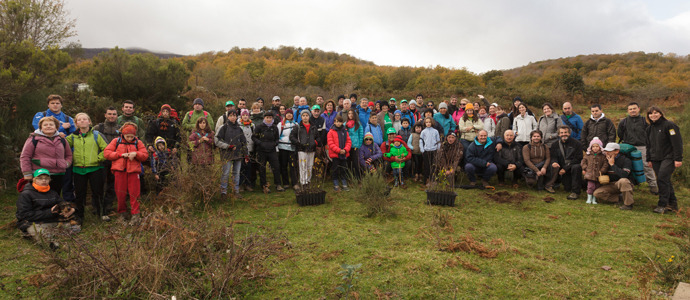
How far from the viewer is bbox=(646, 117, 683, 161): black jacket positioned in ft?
18.7

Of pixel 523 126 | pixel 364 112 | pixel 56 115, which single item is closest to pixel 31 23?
pixel 56 115

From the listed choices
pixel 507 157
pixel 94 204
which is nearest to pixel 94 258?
pixel 94 204

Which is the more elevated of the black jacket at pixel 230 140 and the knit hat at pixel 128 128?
the knit hat at pixel 128 128

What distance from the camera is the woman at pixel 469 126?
8172mm

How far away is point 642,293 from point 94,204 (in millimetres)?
6663

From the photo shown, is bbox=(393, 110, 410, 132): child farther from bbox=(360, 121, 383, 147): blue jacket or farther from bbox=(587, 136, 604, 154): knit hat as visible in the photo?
bbox=(587, 136, 604, 154): knit hat

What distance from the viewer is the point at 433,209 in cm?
580

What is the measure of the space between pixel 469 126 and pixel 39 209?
7689 mm

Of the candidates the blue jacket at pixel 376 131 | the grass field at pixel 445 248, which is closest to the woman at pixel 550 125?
the grass field at pixel 445 248

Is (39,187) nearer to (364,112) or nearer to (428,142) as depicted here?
(364,112)

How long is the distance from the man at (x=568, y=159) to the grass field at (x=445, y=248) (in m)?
0.71

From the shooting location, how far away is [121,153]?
4918mm

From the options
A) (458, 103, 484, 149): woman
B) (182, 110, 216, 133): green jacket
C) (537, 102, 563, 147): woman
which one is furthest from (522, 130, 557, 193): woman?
(182, 110, 216, 133): green jacket

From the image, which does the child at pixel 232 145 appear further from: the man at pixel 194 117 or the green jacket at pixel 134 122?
the green jacket at pixel 134 122
